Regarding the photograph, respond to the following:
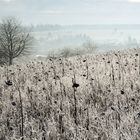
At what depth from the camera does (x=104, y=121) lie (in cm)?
404

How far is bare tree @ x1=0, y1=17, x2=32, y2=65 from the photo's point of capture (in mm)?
60138

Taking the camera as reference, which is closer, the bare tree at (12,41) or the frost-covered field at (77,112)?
the frost-covered field at (77,112)

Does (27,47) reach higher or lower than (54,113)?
higher

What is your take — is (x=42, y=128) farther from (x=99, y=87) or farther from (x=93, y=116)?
(x=99, y=87)

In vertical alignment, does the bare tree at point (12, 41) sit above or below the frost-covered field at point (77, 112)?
above

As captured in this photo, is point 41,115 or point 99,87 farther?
point 99,87

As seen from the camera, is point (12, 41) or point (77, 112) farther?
point (12, 41)

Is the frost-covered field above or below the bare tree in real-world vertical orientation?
below

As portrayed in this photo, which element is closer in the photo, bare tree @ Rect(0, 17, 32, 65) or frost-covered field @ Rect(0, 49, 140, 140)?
frost-covered field @ Rect(0, 49, 140, 140)

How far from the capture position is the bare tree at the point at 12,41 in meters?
60.1

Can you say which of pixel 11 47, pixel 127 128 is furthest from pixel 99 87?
pixel 11 47

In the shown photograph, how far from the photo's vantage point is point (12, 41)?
61469mm

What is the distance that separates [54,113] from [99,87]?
1.59 m

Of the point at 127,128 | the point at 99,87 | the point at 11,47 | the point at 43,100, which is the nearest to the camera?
the point at 127,128
